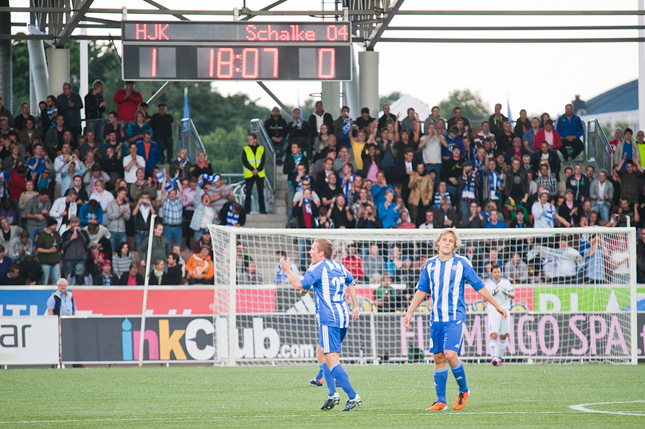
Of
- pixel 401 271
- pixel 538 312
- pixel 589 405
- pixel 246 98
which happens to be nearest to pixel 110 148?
pixel 401 271

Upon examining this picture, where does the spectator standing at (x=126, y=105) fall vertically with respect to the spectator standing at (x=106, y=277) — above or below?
above

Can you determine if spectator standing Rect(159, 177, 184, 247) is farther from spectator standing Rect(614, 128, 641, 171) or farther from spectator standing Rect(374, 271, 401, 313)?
spectator standing Rect(614, 128, 641, 171)

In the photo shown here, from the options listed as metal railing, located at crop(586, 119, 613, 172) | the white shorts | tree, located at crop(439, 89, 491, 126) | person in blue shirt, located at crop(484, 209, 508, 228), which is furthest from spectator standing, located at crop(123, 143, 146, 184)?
tree, located at crop(439, 89, 491, 126)

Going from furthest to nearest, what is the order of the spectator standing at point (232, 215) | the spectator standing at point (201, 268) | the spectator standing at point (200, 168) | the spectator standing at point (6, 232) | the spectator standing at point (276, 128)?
the spectator standing at point (276, 128)
the spectator standing at point (200, 168)
the spectator standing at point (232, 215)
the spectator standing at point (6, 232)
the spectator standing at point (201, 268)

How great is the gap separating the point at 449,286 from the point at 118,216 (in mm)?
11647

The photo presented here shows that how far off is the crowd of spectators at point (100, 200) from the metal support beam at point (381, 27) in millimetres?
5101

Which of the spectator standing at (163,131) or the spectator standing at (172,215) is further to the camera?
the spectator standing at (163,131)

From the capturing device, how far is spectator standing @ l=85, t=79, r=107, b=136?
20.8 metres

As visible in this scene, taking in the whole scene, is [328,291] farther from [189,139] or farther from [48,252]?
[189,139]

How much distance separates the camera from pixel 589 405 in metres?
8.61

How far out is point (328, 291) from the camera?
28.0 feet

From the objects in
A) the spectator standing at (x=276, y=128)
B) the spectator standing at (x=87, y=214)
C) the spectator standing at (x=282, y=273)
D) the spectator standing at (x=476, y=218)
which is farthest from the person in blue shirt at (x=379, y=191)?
the spectator standing at (x=87, y=214)

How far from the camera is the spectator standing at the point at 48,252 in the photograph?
699 inches

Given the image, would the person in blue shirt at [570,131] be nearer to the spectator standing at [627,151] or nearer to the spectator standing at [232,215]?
the spectator standing at [627,151]
